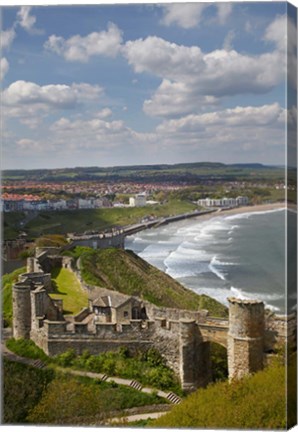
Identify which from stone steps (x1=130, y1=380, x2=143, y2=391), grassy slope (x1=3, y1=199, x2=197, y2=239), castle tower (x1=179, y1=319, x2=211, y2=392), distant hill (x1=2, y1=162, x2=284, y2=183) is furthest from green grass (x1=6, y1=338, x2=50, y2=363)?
distant hill (x1=2, y1=162, x2=284, y2=183)

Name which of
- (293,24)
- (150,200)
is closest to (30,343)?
(150,200)

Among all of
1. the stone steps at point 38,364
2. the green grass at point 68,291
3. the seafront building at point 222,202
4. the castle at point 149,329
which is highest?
the seafront building at point 222,202

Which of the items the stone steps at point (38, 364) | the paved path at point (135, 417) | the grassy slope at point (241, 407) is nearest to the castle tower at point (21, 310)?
the stone steps at point (38, 364)

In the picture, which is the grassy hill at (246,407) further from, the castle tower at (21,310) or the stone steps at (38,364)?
the castle tower at (21,310)

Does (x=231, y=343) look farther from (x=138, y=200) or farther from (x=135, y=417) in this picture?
(x=138, y=200)

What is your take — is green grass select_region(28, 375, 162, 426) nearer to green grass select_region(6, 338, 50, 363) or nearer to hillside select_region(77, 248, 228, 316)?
green grass select_region(6, 338, 50, 363)

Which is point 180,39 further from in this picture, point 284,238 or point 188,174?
point 284,238
